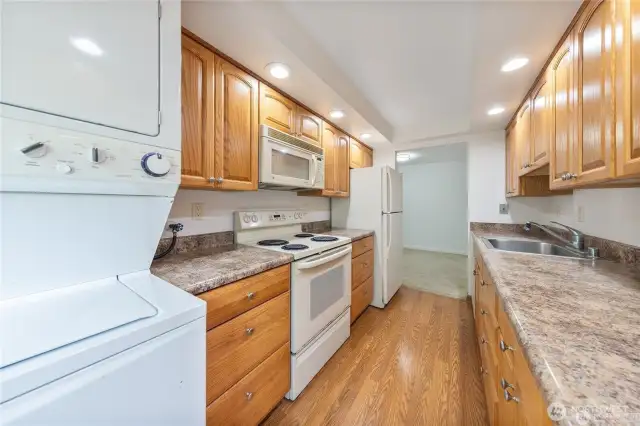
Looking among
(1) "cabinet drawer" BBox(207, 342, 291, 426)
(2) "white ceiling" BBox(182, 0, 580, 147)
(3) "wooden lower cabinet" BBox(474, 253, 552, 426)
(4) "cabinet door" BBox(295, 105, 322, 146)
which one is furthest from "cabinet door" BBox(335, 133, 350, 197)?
(3) "wooden lower cabinet" BBox(474, 253, 552, 426)

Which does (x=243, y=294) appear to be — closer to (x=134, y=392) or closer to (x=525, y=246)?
(x=134, y=392)

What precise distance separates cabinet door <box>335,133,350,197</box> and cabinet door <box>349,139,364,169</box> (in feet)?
0.44

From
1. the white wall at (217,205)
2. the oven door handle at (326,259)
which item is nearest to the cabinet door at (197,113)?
the white wall at (217,205)

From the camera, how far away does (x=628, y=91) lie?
0.73 metres

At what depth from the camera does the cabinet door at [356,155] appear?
2948 millimetres

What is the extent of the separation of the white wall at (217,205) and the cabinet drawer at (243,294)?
656 millimetres

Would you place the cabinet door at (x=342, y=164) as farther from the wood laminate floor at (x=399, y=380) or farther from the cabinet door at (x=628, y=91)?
the cabinet door at (x=628, y=91)

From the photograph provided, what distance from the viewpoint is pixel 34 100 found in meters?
0.61

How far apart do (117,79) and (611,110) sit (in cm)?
166

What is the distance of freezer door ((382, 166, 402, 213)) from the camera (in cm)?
264

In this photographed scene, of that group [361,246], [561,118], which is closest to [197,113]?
[361,246]

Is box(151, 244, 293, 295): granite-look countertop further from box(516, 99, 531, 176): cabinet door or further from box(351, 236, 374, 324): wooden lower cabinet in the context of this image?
box(516, 99, 531, 176): cabinet door

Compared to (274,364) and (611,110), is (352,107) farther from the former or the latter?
(274,364)

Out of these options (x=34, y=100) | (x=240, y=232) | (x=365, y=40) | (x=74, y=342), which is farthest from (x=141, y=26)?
(x=240, y=232)
